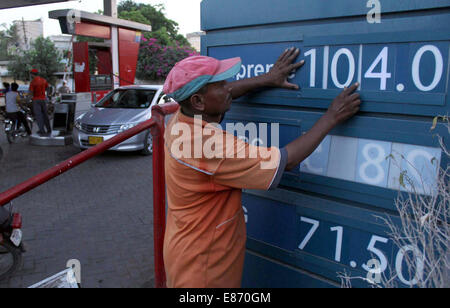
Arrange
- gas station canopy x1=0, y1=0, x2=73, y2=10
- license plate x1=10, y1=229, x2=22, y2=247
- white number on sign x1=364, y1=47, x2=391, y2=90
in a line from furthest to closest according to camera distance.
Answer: gas station canopy x1=0, y1=0, x2=73, y2=10
license plate x1=10, y1=229, x2=22, y2=247
white number on sign x1=364, y1=47, x2=391, y2=90

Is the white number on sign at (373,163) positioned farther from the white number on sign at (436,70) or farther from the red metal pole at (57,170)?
the red metal pole at (57,170)

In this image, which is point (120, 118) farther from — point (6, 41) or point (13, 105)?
point (6, 41)

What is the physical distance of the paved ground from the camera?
3951 millimetres

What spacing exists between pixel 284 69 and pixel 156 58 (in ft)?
73.4

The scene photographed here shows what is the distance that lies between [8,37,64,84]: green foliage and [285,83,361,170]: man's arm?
104 ft

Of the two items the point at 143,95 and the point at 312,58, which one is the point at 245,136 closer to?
the point at 312,58

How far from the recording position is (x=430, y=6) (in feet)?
4.95
